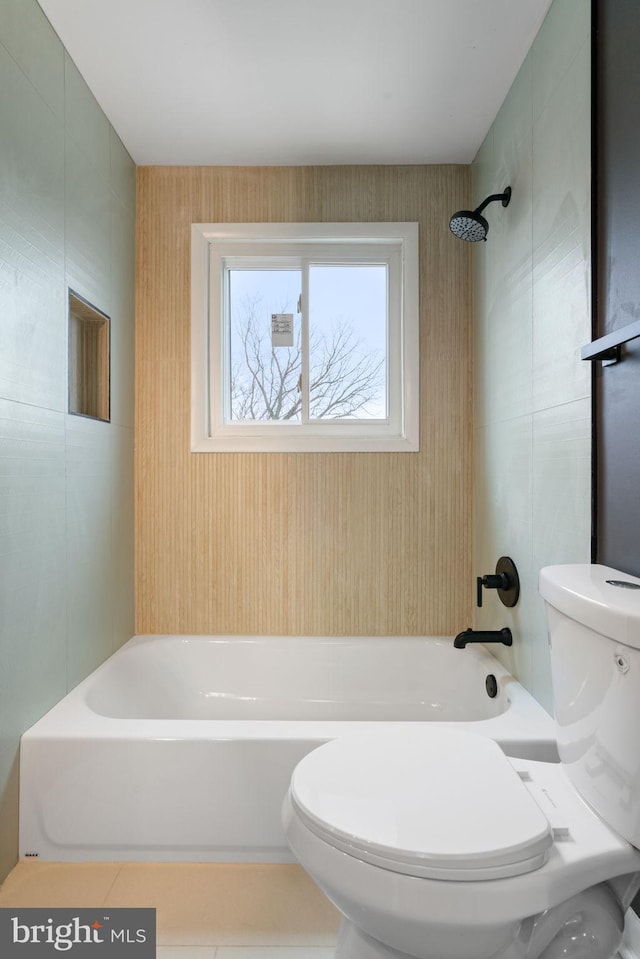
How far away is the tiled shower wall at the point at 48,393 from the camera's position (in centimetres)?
147

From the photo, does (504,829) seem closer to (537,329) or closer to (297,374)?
(537,329)

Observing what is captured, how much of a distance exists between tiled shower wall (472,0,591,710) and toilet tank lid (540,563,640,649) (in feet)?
0.80

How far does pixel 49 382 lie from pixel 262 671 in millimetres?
1358

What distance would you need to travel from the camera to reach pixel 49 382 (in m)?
1.69

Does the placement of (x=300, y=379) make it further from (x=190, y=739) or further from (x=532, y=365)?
(x=190, y=739)

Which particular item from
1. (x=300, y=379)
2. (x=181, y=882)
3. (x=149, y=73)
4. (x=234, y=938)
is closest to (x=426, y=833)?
(x=234, y=938)

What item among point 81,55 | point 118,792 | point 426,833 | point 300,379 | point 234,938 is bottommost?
point 234,938

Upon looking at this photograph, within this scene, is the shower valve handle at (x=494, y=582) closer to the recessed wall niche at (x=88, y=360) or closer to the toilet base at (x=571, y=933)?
the toilet base at (x=571, y=933)

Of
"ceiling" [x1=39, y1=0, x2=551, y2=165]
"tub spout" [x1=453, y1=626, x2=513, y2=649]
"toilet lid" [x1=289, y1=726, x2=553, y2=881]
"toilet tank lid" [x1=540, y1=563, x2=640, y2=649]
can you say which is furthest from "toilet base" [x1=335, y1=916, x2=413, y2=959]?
"ceiling" [x1=39, y1=0, x2=551, y2=165]
